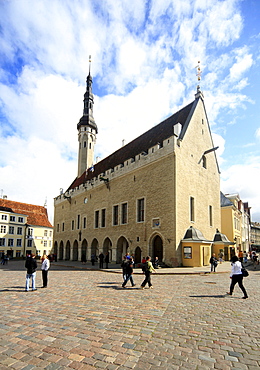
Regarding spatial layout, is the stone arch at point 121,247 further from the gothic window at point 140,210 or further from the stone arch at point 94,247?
the stone arch at point 94,247

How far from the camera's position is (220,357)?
4.14 meters

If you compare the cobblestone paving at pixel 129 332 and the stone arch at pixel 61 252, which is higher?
the cobblestone paving at pixel 129 332

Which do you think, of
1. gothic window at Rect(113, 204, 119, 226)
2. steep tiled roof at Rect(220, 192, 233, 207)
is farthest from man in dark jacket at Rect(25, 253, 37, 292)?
steep tiled roof at Rect(220, 192, 233, 207)

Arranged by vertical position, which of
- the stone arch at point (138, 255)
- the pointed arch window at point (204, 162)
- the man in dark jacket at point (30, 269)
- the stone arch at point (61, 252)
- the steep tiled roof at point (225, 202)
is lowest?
the stone arch at point (61, 252)

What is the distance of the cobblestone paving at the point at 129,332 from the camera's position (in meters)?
4.00

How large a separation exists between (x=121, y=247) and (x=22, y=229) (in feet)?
93.4

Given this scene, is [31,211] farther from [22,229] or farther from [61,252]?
[61,252]

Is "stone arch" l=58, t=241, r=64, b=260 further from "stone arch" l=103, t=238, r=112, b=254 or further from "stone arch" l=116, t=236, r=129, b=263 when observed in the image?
"stone arch" l=116, t=236, r=129, b=263

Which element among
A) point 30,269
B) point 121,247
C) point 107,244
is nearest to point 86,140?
point 107,244

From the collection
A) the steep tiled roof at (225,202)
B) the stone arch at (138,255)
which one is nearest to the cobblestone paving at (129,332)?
the stone arch at (138,255)

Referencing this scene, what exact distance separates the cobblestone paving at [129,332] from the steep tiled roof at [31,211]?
44.5 meters

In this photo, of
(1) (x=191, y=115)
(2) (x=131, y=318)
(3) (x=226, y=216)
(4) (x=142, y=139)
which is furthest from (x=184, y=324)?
(3) (x=226, y=216)

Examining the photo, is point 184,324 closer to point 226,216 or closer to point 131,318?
point 131,318

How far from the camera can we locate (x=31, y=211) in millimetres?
53188
